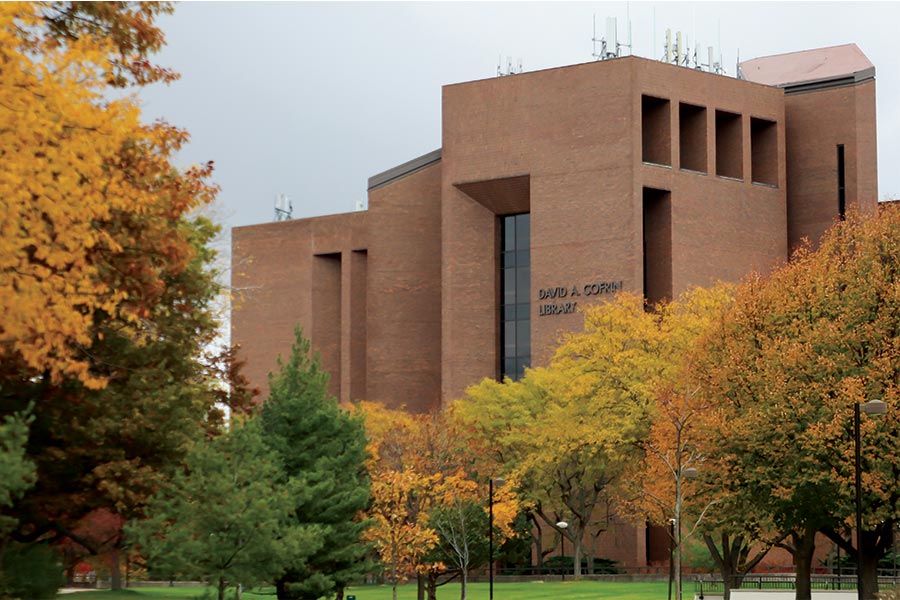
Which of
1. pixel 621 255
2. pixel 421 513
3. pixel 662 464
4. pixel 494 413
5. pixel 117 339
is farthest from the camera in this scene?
pixel 621 255

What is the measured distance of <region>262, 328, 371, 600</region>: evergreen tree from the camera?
43.0m

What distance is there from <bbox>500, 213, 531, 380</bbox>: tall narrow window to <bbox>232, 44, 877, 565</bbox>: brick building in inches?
3.6

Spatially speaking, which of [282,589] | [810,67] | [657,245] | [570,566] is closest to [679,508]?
[282,589]

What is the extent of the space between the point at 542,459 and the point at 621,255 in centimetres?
1756

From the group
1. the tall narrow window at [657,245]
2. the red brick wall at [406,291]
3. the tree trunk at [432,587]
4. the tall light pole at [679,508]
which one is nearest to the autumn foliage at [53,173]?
the tall light pole at [679,508]

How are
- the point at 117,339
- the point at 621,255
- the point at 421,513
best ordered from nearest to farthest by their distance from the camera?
the point at 117,339, the point at 421,513, the point at 621,255

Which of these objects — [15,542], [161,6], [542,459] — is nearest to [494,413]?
[542,459]

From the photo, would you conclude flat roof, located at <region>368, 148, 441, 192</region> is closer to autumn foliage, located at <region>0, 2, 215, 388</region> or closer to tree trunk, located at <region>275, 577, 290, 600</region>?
tree trunk, located at <region>275, 577, 290, 600</region>

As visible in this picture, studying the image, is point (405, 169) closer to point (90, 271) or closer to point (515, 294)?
point (515, 294)

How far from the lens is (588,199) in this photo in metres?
83.6

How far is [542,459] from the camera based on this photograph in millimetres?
68250

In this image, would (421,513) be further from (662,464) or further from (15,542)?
(15,542)

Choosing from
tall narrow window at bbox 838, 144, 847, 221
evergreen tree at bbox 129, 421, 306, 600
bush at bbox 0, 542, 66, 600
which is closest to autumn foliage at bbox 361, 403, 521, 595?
evergreen tree at bbox 129, 421, 306, 600

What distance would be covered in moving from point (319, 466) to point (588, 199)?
4358 centimetres
